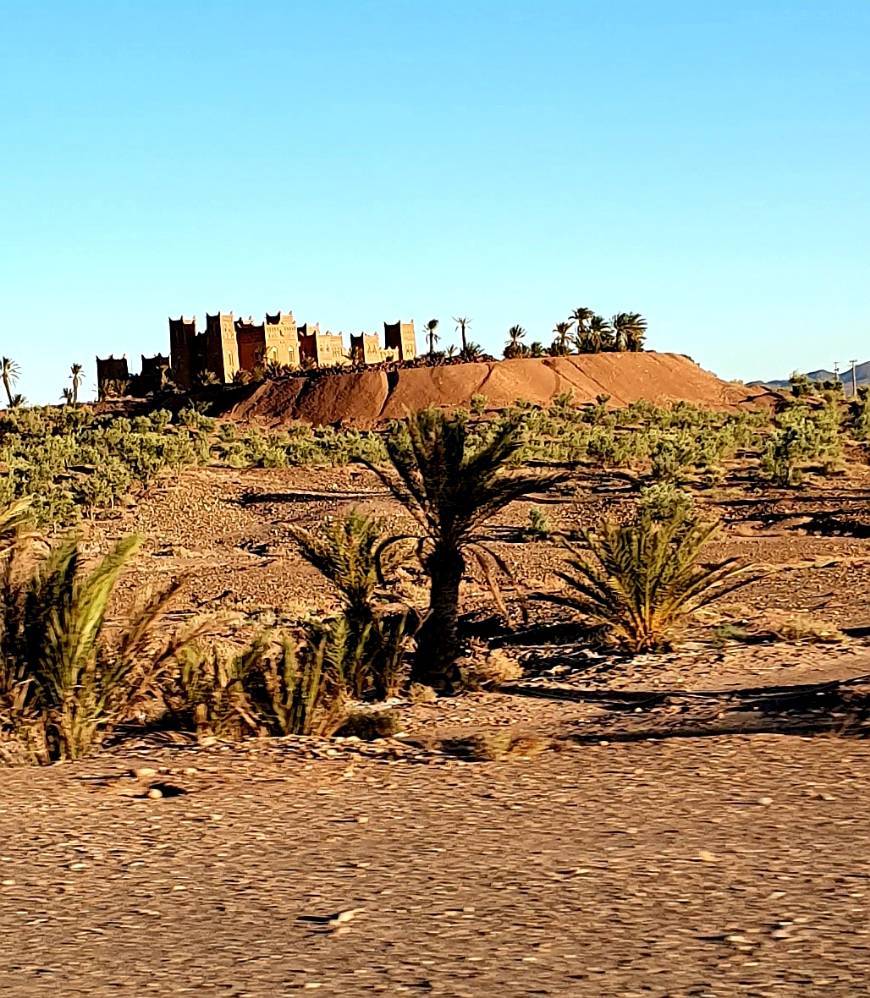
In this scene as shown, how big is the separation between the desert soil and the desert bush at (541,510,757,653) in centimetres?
250

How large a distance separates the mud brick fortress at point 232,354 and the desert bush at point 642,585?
207ft

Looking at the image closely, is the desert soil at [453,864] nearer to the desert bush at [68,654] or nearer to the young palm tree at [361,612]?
the desert bush at [68,654]

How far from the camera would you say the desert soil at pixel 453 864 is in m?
5.40

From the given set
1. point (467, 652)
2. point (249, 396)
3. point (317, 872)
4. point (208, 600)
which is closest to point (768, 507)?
point (208, 600)

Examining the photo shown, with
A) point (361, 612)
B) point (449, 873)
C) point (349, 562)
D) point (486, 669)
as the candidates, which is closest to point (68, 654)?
point (361, 612)

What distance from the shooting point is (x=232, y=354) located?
83.0 metres

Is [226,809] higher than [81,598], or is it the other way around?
[81,598]

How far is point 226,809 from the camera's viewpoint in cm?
860

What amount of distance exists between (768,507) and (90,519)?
17.8 metres

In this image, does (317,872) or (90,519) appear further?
(90,519)

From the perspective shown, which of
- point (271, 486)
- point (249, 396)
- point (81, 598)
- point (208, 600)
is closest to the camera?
point (81, 598)

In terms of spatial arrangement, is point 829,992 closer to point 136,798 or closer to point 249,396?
point 136,798

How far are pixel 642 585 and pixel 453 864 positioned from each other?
30.9 feet

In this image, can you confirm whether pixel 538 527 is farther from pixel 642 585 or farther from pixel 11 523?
pixel 11 523
